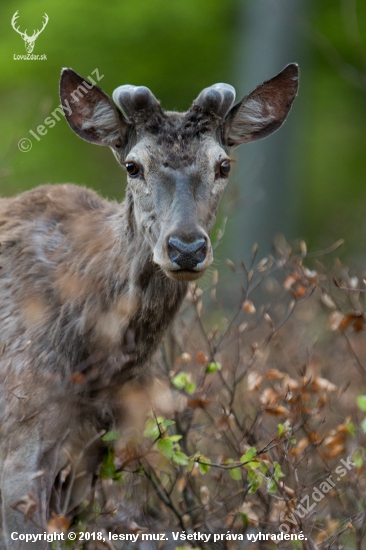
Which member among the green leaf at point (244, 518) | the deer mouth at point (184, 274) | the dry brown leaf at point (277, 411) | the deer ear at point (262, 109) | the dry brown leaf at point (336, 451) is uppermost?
the deer ear at point (262, 109)

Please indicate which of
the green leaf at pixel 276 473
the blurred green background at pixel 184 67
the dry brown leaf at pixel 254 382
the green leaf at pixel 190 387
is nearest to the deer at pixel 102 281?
the green leaf at pixel 190 387

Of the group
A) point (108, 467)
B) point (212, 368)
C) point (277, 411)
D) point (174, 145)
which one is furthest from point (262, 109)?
point (108, 467)

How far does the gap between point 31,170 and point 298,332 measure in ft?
36.1

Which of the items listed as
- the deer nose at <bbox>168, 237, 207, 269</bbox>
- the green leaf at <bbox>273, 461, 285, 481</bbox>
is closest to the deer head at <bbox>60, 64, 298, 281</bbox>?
the deer nose at <bbox>168, 237, 207, 269</bbox>

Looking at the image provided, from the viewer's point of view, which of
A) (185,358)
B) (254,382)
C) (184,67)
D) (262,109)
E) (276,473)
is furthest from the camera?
(184,67)

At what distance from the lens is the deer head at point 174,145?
16.2 feet

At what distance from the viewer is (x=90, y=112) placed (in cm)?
572

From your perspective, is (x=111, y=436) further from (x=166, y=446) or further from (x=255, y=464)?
(x=255, y=464)

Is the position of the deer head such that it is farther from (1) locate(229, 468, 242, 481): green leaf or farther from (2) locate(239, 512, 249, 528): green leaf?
(2) locate(239, 512, 249, 528): green leaf

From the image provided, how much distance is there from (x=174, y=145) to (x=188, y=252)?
0.87 m

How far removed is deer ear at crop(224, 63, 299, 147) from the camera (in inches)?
231

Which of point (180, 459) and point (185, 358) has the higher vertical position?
point (185, 358)

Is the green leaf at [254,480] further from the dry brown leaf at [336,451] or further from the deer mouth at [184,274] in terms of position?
the deer mouth at [184,274]

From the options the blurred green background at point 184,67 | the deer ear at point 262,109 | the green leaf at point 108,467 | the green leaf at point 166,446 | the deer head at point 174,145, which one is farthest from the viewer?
the blurred green background at point 184,67
